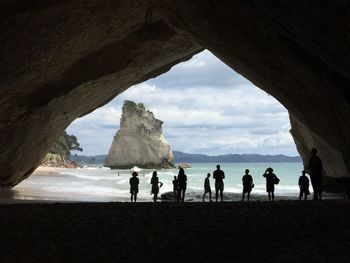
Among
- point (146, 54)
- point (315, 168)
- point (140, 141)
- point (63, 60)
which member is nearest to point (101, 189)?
point (146, 54)

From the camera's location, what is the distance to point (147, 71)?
2050 cm

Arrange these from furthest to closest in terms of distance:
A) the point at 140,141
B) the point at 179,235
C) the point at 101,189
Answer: the point at 140,141, the point at 101,189, the point at 179,235

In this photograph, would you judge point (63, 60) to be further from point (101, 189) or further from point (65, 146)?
point (65, 146)

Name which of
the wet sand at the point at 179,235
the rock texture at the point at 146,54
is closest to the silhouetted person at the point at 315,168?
the rock texture at the point at 146,54

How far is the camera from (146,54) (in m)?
17.7

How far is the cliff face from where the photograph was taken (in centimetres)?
9044

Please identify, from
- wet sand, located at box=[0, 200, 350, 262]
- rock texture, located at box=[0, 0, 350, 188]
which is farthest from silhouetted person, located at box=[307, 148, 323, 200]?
wet sand, located at box=[0, 200, 350, 262]

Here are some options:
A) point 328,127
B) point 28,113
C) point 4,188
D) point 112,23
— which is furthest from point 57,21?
point 4,188

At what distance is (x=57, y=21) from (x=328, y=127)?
8.63 meters

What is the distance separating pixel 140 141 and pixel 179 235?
284 ft

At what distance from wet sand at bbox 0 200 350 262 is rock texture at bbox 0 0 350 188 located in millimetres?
2849

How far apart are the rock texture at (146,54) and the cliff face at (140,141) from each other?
68415 mm

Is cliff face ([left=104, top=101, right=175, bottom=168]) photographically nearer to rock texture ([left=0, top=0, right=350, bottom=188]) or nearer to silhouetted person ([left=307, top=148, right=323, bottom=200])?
rock texture ([left=0, top=0, right=350, bottom=188])

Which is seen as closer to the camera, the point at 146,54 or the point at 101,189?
the point at 146,54
